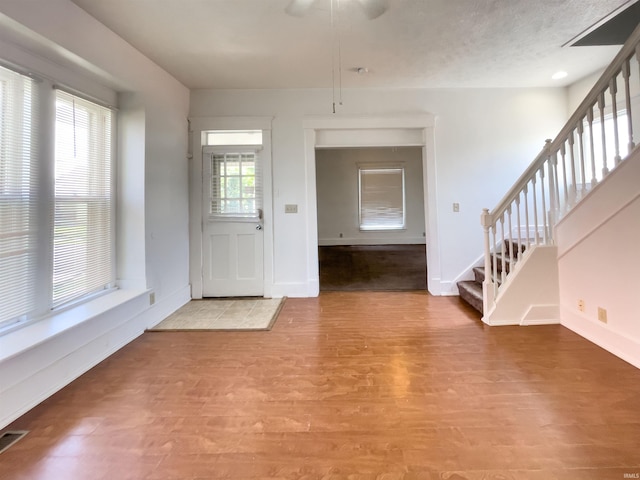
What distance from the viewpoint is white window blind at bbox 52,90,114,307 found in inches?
88.9

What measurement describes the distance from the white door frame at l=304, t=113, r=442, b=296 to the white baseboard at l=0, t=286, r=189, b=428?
2.05 m

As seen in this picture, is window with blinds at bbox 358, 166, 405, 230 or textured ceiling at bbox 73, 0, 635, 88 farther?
window with blinds at bbox 358, 166, 405, 230

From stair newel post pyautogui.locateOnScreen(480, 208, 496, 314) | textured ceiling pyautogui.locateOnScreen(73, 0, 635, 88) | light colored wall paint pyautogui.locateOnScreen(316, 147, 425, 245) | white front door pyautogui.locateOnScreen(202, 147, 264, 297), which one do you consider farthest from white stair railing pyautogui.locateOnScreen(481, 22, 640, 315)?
light colored wall paint pyautogui.locateOnScreen(316, 147, 425, 245)

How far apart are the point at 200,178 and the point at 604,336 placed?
4323 millimetres

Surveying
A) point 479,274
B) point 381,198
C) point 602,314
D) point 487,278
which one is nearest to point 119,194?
point 487,278

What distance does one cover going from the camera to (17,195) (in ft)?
6.34

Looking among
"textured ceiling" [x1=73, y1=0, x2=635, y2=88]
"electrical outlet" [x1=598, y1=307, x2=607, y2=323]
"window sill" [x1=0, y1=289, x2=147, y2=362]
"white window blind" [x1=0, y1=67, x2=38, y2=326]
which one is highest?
"textured ceiling" [x1=73, y1=0, x2=635, y2=88]

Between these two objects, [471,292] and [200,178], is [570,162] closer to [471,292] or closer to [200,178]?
[471,292]

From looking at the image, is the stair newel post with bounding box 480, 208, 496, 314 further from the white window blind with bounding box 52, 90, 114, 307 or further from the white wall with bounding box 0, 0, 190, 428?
the white window blind with bounding box 52, 90, 114, 307

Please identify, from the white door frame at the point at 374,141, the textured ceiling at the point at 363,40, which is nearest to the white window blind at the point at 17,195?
the textured ceiling at the point at 363,40

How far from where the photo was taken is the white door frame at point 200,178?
3.83 metres

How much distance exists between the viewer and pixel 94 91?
8.27ft

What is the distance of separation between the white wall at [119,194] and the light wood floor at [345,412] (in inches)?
8.0

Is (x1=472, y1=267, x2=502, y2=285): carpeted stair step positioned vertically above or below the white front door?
below
